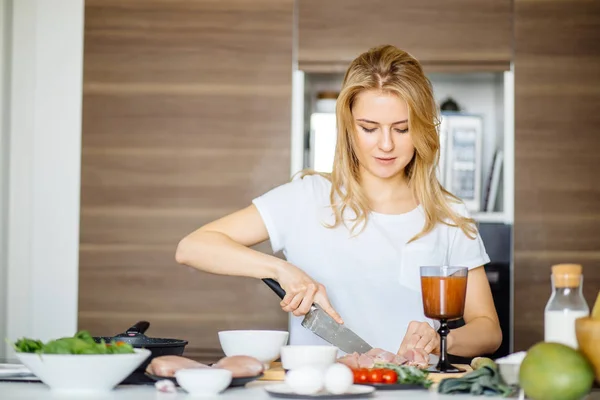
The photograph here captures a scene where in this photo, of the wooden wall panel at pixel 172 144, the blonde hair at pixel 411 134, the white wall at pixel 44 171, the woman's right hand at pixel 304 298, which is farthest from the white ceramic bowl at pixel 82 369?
the white wall at pixel 44 171

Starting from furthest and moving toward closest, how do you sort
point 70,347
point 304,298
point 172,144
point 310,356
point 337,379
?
point 172,144 < point 304,298 < point 310,356 < point 70,347 < point 337,379

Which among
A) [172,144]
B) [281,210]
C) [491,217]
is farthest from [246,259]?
[491,217]

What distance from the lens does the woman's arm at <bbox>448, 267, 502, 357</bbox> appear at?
2.08 metres

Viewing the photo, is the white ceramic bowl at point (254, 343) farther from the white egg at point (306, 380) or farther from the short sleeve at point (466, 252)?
the short sleeve at point (466, 252)

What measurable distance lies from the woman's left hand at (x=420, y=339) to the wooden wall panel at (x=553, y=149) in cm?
170

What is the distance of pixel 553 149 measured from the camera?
11.3ft

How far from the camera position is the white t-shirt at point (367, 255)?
2.25 metres

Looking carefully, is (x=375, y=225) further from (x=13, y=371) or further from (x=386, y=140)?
(x=13, y=371)

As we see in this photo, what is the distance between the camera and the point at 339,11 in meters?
3.48

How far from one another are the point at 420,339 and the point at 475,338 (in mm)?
355

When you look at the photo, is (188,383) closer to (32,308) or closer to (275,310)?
(275,310)

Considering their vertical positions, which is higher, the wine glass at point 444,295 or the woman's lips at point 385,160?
the woman's lips at point 385,160

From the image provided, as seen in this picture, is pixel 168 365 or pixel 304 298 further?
pixel 304 298

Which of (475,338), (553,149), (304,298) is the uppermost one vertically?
(553,149)
